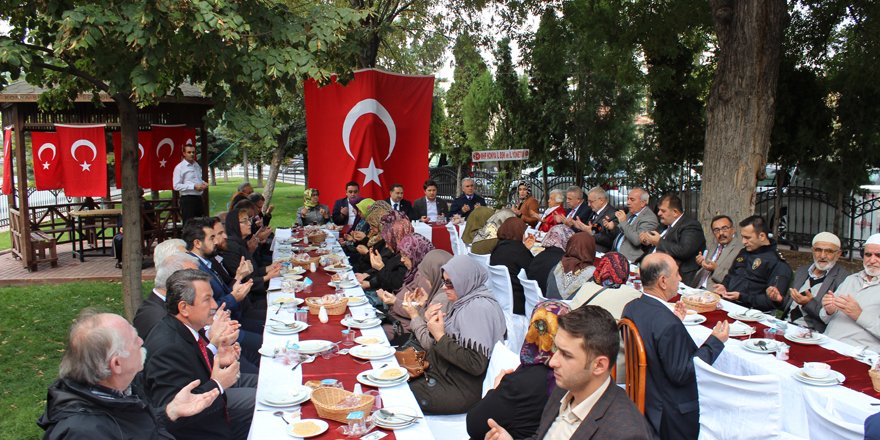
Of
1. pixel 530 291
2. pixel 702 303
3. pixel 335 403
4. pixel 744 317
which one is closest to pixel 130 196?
pixel 335 403

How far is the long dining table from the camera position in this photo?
10.7 ft

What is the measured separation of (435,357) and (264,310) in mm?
3166

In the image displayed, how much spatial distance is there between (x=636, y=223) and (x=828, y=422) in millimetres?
4888

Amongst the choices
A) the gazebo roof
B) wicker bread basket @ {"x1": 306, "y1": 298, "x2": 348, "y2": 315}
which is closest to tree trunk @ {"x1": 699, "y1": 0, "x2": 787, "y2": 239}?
wicker bread basket @ {"x1": 306, "y1": 298, "x2": 348, "y2": 315}

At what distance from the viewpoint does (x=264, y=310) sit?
22.7 feet

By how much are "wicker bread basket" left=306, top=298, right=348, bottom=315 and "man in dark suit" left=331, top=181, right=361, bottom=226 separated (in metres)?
5.51

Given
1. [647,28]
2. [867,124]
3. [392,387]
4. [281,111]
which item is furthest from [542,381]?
[867,124]

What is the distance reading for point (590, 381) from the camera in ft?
8.81

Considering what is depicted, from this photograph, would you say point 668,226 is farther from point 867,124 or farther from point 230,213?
point 867,124

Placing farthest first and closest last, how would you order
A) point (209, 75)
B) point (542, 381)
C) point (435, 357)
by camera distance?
point (209, 75), point (435, 357), point (542, 381)

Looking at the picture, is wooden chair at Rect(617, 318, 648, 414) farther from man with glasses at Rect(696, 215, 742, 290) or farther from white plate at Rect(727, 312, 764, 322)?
man with glasses at Rect(696, 215, 742, 290)

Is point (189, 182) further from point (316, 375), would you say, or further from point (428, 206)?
point (316, 375)

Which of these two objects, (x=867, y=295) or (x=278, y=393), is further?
(x=867, y=295)

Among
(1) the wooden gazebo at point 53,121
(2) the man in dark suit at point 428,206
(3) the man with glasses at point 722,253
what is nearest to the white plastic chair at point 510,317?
(3) the man with glasses at point 722,253
